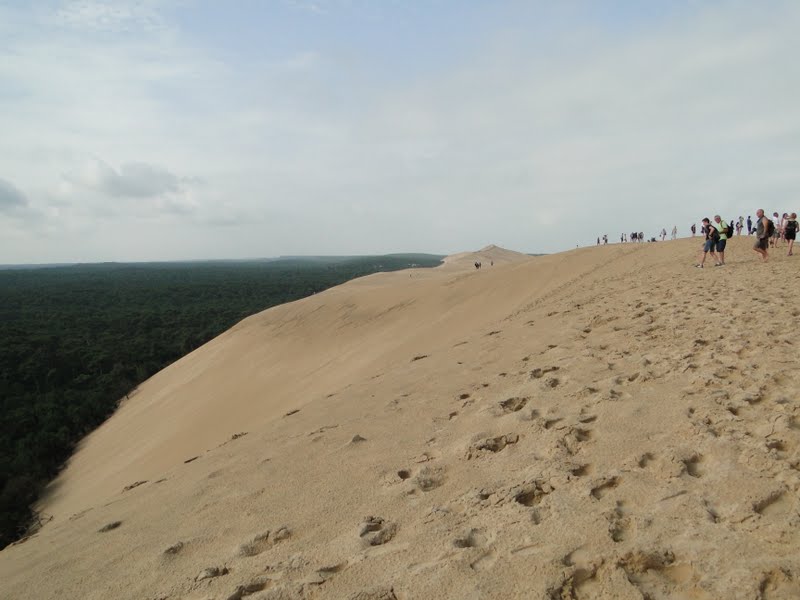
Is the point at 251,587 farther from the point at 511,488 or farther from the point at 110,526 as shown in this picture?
the point at 110,526

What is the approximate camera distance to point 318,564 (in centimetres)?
237

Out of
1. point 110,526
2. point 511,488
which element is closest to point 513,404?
point 511,488

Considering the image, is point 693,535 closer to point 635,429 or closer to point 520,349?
point 635,429

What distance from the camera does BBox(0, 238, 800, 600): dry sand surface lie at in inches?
81.4

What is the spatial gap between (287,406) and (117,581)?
6.35m

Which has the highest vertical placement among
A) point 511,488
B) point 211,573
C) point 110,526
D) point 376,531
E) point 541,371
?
point 541,371

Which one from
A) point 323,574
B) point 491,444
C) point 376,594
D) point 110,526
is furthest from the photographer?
point 110,526

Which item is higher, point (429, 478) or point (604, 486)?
point (604, 486)

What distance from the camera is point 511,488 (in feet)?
8.99

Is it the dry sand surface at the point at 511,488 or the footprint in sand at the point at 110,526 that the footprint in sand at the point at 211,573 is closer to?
the dry sand surface at the point at 511,488

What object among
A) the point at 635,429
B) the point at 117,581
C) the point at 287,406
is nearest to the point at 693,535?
Answer: the point at 635,429

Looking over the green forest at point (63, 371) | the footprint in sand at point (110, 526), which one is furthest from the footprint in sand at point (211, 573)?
the green forest at point (63, 371)

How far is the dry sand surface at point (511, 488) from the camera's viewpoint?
2.07 meters

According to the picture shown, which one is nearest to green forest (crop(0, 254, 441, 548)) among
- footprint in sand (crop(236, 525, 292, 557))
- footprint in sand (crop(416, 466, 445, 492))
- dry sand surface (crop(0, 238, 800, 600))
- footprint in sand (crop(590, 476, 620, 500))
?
dry sand surface (crop(0, 238, 800, 600))
